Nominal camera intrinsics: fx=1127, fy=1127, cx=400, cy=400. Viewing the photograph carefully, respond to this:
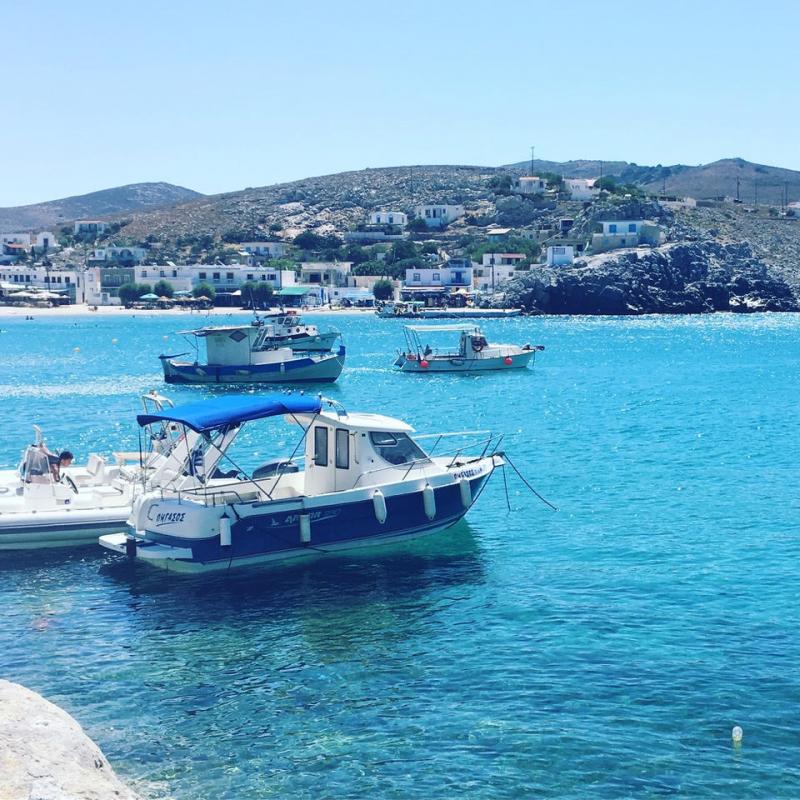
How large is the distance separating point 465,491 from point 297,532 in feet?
14.5

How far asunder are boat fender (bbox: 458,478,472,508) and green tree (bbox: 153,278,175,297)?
162 m

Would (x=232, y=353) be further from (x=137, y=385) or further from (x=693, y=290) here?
(x=693, y=290)

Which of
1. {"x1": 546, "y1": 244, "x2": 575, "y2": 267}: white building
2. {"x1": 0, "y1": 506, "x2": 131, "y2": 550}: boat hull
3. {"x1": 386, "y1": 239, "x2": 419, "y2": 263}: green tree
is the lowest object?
{"x1": 0, "y1": 506, "x2": 131, "y2": 550}: boat hull

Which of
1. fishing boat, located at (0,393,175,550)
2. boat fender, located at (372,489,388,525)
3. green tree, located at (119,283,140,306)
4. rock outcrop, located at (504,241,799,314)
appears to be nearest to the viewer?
boat fender, located at (372,489,388,525)

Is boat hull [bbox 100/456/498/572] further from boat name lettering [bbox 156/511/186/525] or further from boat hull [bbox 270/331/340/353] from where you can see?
boat hull [bbox 270/331/340/353]

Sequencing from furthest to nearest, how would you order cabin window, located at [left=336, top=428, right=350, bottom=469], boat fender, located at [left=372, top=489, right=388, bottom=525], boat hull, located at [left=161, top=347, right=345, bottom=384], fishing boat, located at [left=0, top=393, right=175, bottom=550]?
boat hull, located at [left=161, top=347, right=345, bottom=384] → fishing boat, located at [left=0, top=393, right=175, bottom=550] → cabin window, located at [left=336, top=428, right=350, bottom=469] → boat fender, located at [left=372, top=489, right=388, bottom=525]

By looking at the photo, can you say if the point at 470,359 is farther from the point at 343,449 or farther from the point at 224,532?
the point at 224,532

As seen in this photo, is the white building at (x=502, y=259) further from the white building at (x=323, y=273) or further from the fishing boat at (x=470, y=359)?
the fishing boat at (x=470, y=359)

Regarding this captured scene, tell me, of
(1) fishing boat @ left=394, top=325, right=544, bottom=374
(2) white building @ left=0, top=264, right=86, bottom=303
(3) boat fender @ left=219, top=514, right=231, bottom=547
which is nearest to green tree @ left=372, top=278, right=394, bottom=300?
(2) white building @ left=0, top=264, right=86, bottom=303

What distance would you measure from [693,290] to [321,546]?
483 ft

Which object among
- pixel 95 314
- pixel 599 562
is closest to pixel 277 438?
pixel 599 562

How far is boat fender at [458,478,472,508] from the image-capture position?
88.4 ft

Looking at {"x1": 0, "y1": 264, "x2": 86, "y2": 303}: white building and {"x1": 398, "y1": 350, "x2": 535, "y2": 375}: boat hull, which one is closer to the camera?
{"x1": 398, "y1": 350, "x2": 535, "y2": 375}: boat hull

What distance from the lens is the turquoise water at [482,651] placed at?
1548 centimetres
